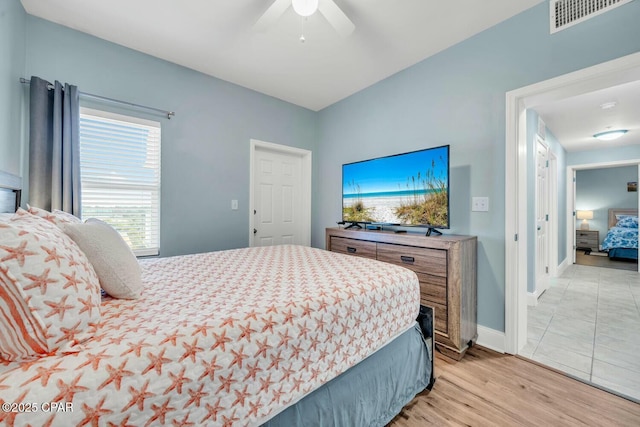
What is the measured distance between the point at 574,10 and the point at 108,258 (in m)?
3.18

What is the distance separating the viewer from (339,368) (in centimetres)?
115

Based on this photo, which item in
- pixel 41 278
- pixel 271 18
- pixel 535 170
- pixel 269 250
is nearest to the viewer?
pixel 41 278

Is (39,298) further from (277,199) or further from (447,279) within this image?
(277,199)

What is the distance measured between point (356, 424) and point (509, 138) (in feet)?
7.48

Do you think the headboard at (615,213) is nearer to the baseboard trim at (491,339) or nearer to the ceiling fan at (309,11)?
the baseboard trim at (491,339)

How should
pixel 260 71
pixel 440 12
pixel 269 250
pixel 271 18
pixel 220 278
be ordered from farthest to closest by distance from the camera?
pixel 260 71
pixel 269 250
pixel 440 12
pixel 271 18
pixel 220 278

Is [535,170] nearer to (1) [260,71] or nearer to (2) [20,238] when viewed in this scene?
(1) [260,71]

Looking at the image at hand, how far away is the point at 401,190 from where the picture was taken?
264 cm

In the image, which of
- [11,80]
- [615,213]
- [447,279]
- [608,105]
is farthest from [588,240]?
[11,80]

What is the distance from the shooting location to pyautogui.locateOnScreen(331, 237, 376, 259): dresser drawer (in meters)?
2.60

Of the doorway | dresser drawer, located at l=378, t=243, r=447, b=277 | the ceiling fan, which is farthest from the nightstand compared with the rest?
the ceiling fan

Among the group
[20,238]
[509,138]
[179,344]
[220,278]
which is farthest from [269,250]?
[509,138]

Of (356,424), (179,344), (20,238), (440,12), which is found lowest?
(356,424)

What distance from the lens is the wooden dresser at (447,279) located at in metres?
2.00
